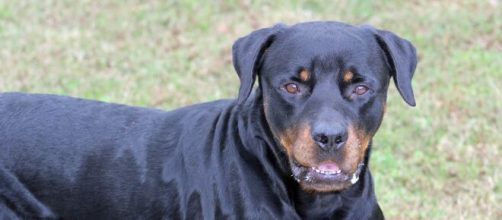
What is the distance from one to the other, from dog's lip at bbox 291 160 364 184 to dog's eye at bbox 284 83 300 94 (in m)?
0.30

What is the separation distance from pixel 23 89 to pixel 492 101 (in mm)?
3850

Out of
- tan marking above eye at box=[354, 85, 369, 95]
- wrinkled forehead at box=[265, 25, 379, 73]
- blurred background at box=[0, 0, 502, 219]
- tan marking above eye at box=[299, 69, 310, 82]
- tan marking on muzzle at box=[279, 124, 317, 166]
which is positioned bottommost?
blurred background at box=[0, 0, 502, 219]

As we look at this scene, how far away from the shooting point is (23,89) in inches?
306

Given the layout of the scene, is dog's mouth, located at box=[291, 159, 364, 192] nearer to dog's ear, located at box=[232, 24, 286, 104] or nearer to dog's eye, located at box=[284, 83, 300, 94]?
dog's eye, located at box=[284, 83, 300, 94]

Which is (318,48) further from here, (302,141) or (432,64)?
(432,64)

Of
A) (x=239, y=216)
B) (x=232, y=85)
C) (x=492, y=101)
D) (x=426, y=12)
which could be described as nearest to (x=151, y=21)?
(x=232, y=85)

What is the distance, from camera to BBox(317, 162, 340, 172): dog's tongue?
13.0 ft

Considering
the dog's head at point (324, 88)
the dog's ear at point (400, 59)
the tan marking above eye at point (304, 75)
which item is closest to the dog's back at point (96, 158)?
the dog's head at point (324, 88)

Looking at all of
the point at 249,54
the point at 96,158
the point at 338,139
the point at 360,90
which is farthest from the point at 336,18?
the point at 338,139

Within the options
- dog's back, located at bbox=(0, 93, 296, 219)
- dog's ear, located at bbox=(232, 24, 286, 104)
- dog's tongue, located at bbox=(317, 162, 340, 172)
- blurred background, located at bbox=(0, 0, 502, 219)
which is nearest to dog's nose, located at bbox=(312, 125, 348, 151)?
dog's tongue, located at bbox=(317, 162, 340, 172)

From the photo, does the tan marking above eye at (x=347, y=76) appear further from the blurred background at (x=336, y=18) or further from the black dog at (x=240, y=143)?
the blurred background at (x=336, y=18)

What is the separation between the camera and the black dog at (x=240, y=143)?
157 inches

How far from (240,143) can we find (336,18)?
5082mm

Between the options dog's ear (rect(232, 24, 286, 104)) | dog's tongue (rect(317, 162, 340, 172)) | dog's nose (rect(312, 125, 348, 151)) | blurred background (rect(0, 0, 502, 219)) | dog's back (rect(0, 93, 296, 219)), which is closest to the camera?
dog's nose (rect(312, 125, 348, 151))
